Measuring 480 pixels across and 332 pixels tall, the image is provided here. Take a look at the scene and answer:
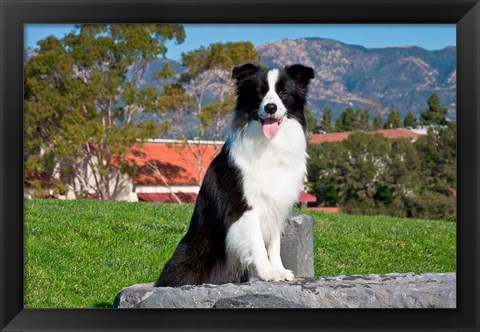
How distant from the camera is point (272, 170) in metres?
4.52

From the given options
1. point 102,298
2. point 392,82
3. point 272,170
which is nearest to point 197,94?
point 392,82

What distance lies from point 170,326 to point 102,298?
10.6ft

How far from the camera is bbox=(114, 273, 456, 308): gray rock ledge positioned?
13.5 feet

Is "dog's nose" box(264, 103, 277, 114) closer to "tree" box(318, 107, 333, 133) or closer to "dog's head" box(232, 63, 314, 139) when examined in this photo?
"dog's head" box(232, 63, 314, 139)

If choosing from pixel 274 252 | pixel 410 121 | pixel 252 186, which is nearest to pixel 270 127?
pixel 252 186

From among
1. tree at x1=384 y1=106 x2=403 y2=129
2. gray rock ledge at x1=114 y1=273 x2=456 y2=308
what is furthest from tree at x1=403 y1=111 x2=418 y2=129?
gray rock ledge at x1=114 y1=273 x2=456 y2=308

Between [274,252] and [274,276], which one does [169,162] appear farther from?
[274,276]

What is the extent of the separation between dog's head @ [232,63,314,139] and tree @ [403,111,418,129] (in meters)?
29.4

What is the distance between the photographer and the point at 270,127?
4391mm

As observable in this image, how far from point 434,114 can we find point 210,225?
2776 centimetres

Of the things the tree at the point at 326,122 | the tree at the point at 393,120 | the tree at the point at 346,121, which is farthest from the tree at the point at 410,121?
the tree at the point at 326,122
